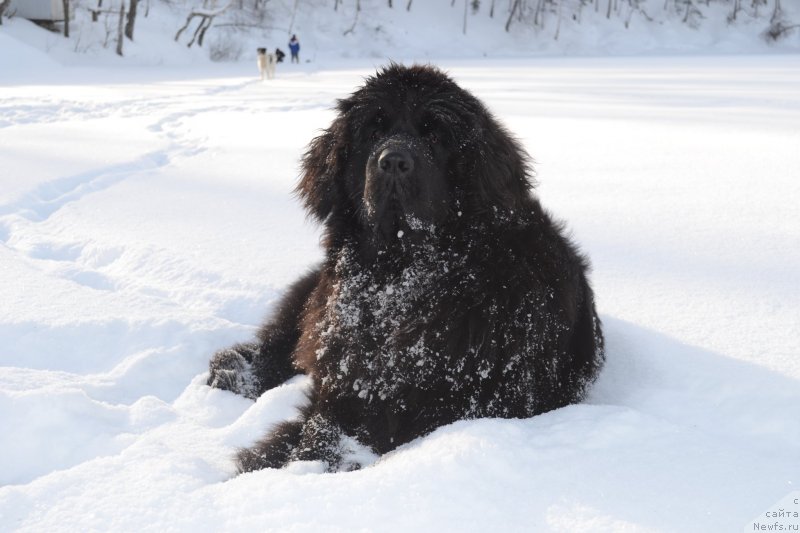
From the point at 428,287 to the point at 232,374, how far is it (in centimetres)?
106

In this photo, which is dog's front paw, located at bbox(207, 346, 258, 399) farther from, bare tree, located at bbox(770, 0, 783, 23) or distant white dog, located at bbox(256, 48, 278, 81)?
bare tree, located at bbox(770, 0, 783, 23)

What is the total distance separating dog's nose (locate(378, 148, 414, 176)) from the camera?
2430mm

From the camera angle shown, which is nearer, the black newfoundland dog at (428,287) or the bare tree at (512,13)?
the black newfoundland dog at (428,287)

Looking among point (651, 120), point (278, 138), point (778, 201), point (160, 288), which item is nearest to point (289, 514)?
point (160, 288)

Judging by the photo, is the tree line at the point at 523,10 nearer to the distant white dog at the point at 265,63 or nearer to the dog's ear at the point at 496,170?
the distant white dog at the point at 265,63

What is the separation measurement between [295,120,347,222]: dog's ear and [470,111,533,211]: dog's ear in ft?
1.83

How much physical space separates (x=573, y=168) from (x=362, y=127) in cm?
380

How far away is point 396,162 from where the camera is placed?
243 centimetres

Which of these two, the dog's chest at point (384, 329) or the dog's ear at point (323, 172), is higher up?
the dog's ear at point (323, 172)

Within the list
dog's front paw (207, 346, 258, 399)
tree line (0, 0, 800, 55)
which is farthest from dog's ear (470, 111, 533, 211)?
tree line (0, 0, 800, 55)

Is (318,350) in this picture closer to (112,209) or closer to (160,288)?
(160,288)

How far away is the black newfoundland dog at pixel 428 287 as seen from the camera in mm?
2445

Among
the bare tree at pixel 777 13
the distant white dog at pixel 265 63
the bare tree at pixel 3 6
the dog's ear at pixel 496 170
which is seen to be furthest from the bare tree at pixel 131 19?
the bare tree at pixel 777 13

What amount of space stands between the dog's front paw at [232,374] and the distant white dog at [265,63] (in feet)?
60.6
